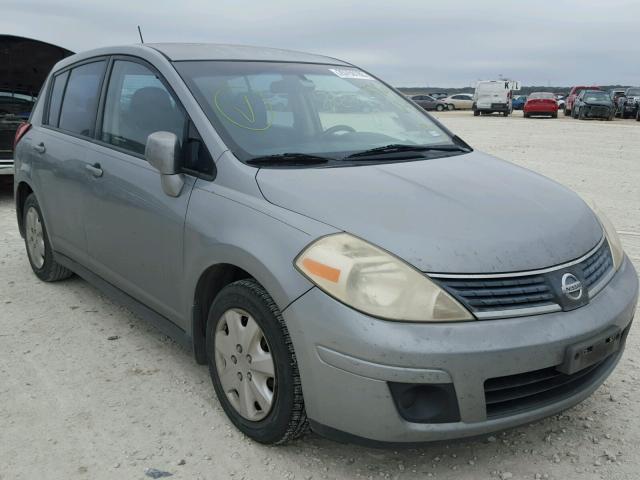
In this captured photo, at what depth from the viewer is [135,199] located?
125 inches

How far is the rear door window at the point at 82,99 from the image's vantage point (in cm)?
383

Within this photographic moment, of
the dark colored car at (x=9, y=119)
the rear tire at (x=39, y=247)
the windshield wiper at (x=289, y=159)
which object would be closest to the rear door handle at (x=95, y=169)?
the rear tire at (x=39, y=247)

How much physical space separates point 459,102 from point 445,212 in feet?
166

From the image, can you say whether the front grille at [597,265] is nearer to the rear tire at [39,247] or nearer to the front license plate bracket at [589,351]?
the front license plate bracket at [589,351]

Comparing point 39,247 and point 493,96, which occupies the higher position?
point 493,96

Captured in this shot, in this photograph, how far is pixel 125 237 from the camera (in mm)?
3305

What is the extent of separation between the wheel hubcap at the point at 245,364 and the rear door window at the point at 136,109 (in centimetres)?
95

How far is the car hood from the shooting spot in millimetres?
2240

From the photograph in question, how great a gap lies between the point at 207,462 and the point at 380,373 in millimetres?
897

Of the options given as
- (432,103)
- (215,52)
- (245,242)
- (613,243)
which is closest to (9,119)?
(215,52)

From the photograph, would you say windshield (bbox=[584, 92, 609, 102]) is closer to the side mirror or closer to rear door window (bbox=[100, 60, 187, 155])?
rear door window (bbox=[100, 60, 187, 155])

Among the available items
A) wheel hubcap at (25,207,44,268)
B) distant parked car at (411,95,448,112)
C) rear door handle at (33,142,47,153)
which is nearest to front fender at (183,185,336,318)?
rear door handle at (33,142,47,153)

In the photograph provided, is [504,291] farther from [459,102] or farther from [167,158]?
[459,102]

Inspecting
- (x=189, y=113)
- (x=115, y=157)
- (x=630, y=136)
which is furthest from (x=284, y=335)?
(x=630, y=136)
